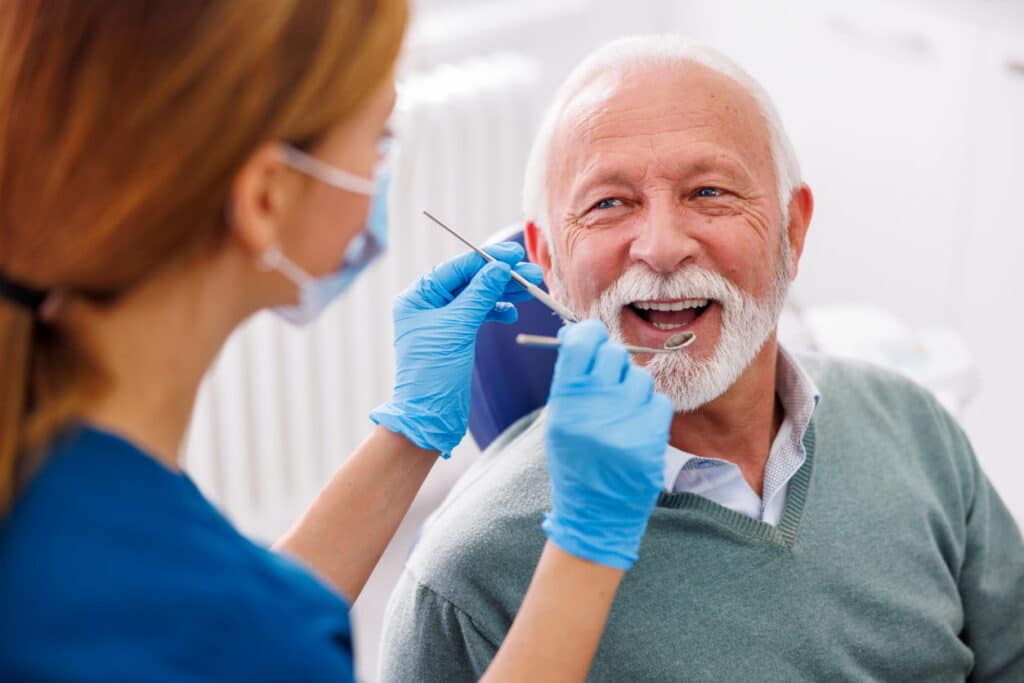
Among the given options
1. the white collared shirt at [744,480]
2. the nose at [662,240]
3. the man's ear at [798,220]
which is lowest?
the white collared shirt at [744,480]

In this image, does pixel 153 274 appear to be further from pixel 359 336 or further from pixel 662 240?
pixel 359 336

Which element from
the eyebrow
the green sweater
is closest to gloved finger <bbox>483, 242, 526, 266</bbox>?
the eyebrow

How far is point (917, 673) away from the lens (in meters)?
1.55

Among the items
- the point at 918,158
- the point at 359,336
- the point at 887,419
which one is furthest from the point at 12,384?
the point at 918,158

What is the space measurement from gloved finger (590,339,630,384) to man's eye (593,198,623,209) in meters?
0.36

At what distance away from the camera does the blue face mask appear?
3.34 ft

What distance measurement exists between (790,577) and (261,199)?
807mm

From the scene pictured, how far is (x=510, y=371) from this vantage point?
1748 mm

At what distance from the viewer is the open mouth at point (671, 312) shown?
1.53 m

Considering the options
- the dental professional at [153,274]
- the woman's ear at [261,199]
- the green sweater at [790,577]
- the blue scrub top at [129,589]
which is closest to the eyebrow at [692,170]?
the green sweater at [790,577]

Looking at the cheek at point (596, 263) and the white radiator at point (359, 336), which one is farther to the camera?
the white radiator at point (359, 336)

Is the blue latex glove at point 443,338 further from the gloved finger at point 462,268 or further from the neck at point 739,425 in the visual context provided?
the neck at point 739,425

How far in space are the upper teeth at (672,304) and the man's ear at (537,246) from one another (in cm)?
17

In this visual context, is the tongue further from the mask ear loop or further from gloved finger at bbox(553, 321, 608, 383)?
the mask ear loop
